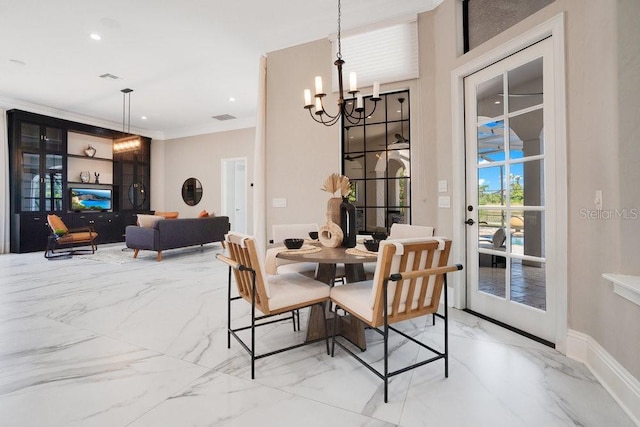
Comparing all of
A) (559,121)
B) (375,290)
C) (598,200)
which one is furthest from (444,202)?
(375,290)

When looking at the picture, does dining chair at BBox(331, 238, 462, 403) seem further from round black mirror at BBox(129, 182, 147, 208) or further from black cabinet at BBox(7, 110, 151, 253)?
round black mirror at BBox(129, 182, 147, 208)

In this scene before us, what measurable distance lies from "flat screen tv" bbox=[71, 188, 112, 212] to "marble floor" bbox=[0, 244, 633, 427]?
534 cm

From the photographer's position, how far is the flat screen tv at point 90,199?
283 inches

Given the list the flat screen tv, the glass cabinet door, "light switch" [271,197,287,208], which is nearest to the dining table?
"light switch" [271,197,287,208]

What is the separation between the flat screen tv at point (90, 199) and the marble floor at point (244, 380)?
5.34 metres

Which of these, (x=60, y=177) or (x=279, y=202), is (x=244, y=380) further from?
(x=60, y=177)

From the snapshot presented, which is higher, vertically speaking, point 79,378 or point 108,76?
point 108,76

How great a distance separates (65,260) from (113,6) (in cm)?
445

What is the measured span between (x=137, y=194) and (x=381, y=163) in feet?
24.6

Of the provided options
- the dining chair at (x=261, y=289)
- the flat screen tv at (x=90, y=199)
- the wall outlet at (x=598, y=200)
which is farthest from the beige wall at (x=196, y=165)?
the wall outlet at (x=598, y=200)

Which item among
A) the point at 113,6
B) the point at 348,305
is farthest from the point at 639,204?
the point at 113,6

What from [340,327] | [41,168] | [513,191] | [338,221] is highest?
[41,168]

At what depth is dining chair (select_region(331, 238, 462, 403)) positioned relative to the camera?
1505mm

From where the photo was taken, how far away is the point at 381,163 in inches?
139
